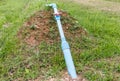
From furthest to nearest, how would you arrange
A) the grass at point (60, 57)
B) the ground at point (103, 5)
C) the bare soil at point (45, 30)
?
the ground at point (103, 5)
the bare soil at point (45, 30)
the grass at point (60, 57)

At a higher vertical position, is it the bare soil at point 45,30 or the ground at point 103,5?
the bare soil at point 45,30

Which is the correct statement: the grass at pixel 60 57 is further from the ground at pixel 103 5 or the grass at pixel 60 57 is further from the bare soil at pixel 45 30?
the ground at pixel 103 5

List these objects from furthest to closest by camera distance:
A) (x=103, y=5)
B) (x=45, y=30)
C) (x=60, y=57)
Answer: (x=103, y=5) → (x=45, y=30) → (x=60, y=57)

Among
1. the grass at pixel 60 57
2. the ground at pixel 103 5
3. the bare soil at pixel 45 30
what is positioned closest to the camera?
the grass at pixel 60 57

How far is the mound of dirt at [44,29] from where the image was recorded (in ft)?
13.1

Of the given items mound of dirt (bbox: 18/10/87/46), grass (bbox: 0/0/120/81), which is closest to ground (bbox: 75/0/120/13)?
grass (bbox: 0/0/120/81)

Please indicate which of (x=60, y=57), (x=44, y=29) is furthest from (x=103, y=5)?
(x=60, y=57)

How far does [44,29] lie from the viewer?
13.8ft

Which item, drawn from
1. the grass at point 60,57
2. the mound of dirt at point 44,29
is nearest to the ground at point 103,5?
the grass at point 60,57

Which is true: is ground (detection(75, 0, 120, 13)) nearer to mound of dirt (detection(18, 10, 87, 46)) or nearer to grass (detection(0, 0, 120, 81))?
grass (detection(0, 0, 120, 81))

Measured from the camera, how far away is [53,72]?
3.33 meters

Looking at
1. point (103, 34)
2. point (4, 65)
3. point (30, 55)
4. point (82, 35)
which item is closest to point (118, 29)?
point (103, 34)

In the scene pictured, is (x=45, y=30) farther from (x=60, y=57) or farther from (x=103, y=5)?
(x=103, y=5)

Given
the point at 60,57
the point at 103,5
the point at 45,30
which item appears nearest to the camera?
the point at 60,57
